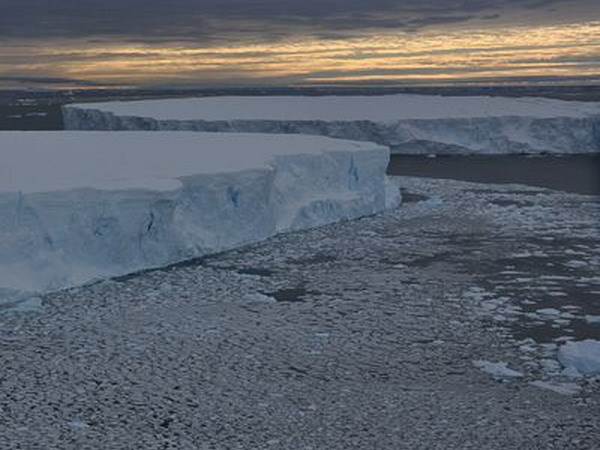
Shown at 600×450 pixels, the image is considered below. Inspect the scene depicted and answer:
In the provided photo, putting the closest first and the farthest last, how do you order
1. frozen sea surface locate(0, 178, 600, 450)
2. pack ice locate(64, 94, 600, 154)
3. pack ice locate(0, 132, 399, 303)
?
frozen sea surface locate(0, 178, 600, 450), pack ice locate(0, 132, 399, 303), pack ice locate(64, 94, 600, 154)

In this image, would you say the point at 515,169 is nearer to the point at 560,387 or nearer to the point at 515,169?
the point at 515,169

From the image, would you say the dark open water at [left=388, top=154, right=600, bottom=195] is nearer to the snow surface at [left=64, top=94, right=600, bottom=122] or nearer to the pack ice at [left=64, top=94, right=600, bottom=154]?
the pack ice at [left=64, top=94, right=600, bottom=154]

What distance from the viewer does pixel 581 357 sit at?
6211 mm

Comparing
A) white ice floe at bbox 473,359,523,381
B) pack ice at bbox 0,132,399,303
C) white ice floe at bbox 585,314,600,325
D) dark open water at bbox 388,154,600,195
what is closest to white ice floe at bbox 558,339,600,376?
white ice floe at bbox 473,359,523,381

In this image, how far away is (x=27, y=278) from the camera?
26.8 feet

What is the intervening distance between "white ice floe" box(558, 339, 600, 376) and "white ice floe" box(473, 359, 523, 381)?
0.38m

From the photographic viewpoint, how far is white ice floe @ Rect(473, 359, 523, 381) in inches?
240

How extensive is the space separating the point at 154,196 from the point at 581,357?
4751 mm

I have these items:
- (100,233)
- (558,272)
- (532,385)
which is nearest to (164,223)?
(100,233)

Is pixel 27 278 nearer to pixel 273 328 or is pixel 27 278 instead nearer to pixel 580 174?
pixel 273 328

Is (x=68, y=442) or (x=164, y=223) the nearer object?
(x=68, y=442)

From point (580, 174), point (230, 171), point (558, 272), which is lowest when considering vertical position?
point (580, 174)

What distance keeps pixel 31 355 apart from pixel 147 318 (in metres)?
1.25

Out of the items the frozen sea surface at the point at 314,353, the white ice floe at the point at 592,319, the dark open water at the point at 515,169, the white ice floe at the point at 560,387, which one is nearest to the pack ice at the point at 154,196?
the frozen sea surface at the point at 314,353
